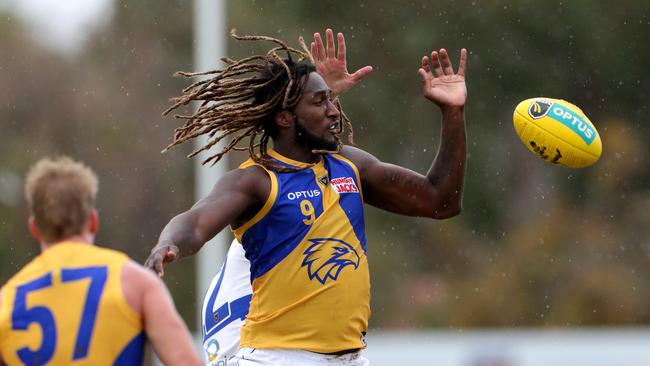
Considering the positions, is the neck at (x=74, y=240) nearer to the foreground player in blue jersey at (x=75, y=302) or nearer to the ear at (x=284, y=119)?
the foreground player in blue jersey at (x=75, y=302)

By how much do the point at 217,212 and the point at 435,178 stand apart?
Result: 1.29 metres

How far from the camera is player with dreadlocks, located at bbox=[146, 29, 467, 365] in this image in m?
6.65

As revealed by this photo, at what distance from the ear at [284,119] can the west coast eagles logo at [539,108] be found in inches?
55.0

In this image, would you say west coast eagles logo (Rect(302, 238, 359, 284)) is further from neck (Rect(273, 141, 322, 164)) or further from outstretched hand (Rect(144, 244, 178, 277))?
outstretched hand (Rect(144, 244, 178, 277))

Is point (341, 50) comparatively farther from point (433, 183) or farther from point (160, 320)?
point (160, 320)

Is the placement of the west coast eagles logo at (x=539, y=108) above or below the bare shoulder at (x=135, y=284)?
above

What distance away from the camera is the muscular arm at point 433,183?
23.3ft

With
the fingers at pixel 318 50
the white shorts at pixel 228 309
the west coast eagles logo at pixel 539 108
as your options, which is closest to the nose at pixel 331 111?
the fingers at pixel 318 50

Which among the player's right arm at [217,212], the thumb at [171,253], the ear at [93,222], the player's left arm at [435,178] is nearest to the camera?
the ear at [93,222]

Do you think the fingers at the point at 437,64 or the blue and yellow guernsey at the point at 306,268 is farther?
the fingers at the point at 437,64

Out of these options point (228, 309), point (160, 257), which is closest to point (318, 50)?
point (228, 309)

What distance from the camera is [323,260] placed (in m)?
6.65

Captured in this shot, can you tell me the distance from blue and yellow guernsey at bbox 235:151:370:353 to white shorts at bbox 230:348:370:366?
3 cm

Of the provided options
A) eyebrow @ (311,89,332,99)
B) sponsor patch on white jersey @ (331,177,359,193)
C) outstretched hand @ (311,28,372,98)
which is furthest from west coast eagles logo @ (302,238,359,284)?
outstretched hand @ (311,28,372,98)
